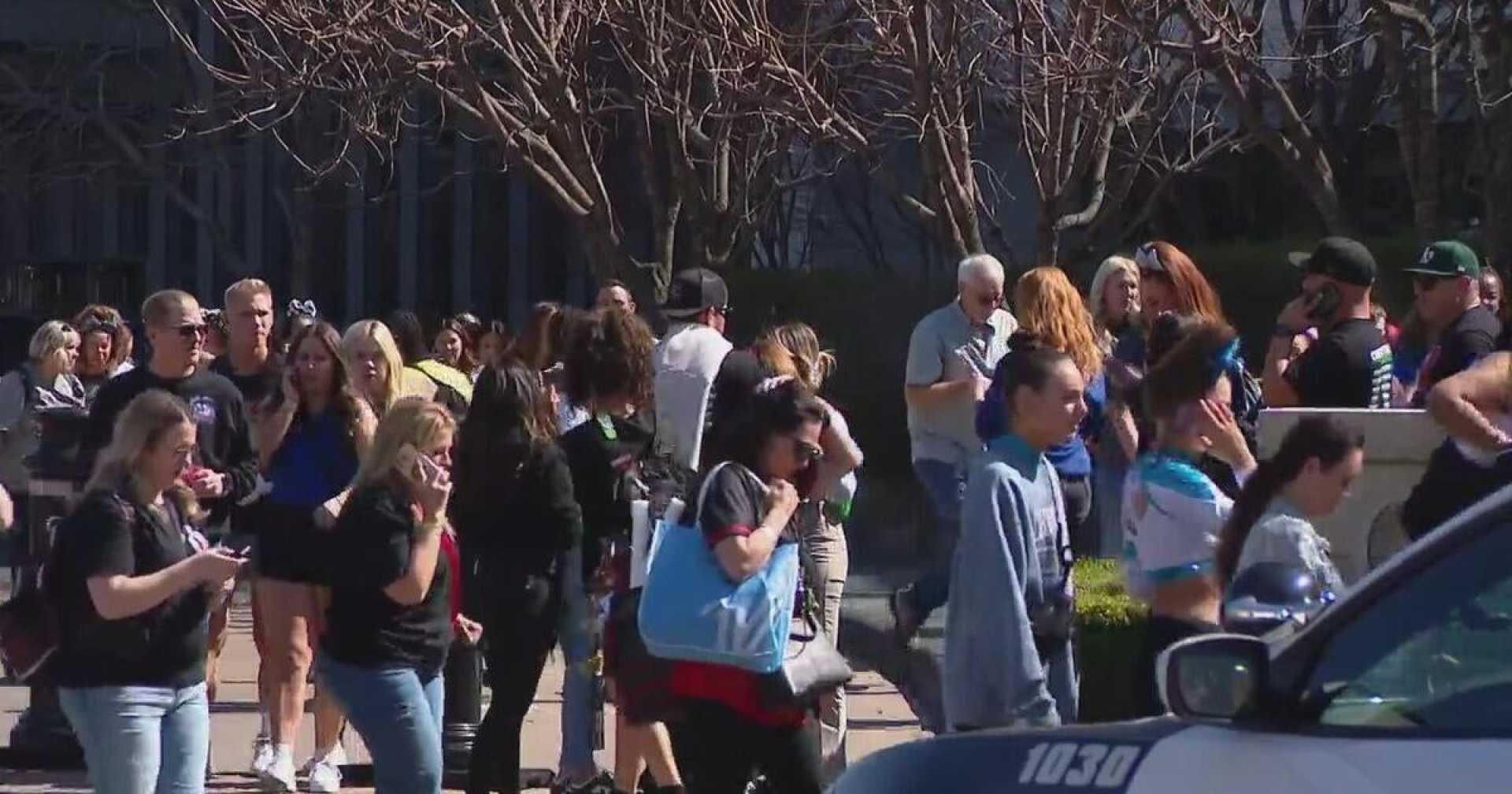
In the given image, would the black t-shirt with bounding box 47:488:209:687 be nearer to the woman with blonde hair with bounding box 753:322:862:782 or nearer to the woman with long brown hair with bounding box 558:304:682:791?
the woman with long brown hair with bounding box 558:304:682:791

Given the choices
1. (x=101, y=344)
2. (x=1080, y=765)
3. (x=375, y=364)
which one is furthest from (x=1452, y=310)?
(x=101, y=344)

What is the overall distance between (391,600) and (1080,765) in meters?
3.18

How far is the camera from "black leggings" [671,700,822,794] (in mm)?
6273

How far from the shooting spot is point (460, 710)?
9.19m

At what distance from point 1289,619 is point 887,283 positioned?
65.4ft

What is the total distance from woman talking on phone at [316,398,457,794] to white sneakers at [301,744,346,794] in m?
1.95

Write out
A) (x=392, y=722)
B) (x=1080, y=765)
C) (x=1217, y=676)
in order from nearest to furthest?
(x=1217, y=676)
(x=1080, y=765)
(x=392, y=722)

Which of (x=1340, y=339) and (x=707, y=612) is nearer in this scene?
(x=707, y=612)

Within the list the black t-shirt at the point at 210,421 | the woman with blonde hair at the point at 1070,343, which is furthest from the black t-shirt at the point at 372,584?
the woman with blonde hair at the point at 1070,343

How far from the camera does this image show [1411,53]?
1603 centimetres

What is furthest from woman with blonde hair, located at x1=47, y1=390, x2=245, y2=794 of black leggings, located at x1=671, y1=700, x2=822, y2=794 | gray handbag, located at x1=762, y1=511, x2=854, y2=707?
gray handbag, located at x1=762, y1=511, x2=854, y2=707

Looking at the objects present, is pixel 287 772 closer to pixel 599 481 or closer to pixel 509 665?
pixel 509 665

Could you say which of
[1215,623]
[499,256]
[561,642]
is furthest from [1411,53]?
[499,256]

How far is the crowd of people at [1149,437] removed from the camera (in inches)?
228
